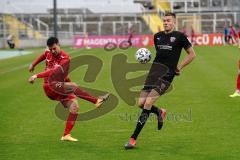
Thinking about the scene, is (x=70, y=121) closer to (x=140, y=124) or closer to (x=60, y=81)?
(x=60, y=81)

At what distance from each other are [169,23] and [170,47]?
0.41 metres

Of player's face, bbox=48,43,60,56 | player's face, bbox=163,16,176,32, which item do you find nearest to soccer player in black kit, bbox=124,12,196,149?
player's face, bbox=163,16,176,32

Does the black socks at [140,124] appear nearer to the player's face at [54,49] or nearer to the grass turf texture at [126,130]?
the grass turf texture at [126,130]

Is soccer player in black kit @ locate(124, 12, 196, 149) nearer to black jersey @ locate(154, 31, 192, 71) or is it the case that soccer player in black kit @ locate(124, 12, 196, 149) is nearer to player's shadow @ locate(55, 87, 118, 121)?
black jersey @ locate(154, 31, 192, 71)

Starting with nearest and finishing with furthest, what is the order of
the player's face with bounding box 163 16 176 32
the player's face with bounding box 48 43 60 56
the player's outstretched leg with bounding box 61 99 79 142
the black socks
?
the player's face with bounding box 163 16 176 32 < the black socks < the player's face with bounding box 48 43 60 56 < the player's outstretched leg with bounding box 61 99 79 142

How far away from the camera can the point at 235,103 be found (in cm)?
1583

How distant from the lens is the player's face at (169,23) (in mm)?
10133

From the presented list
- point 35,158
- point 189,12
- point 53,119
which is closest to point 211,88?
point 53,119

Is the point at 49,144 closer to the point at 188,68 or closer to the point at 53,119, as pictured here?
the point at 53,119

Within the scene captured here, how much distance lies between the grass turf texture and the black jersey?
1.42 meters

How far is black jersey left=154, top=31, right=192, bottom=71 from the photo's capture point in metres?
10.3

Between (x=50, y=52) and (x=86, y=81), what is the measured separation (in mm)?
11880

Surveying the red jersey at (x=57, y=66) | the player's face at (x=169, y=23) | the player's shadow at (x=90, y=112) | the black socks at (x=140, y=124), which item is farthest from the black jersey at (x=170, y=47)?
the player's shadow at (x=90, y=112)

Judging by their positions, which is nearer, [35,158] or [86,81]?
[35,158]
